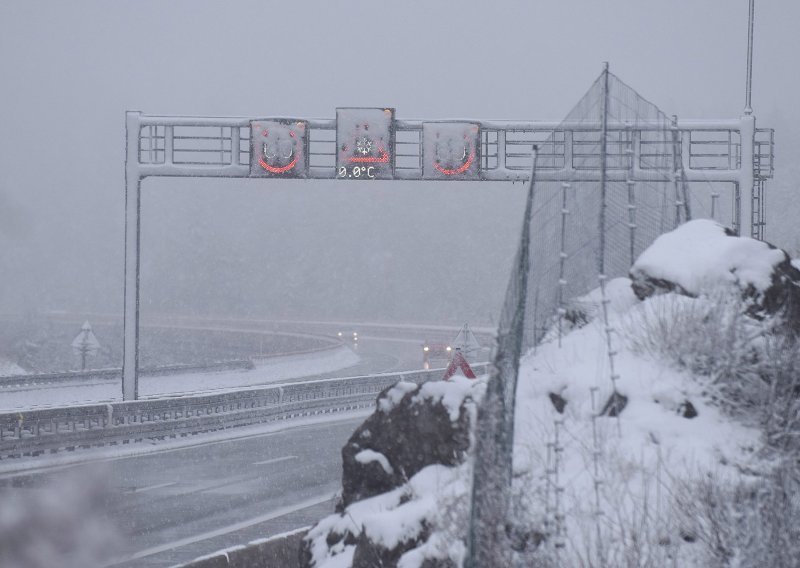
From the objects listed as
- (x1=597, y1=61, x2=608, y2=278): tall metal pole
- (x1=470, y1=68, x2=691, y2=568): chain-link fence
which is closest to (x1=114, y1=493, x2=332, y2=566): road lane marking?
(x1=470, y1=68, x2=691, y2=568): chain-link fence

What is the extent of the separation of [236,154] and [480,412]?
61.7 feet

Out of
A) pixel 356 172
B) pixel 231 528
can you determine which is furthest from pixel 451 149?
pixel 231 528

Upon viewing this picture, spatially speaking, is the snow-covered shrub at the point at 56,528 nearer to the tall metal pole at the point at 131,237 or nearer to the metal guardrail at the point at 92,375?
the tall metal pole at the point at 131,237

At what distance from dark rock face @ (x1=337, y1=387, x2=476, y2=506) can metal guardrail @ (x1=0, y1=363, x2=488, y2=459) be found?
12.9 metres

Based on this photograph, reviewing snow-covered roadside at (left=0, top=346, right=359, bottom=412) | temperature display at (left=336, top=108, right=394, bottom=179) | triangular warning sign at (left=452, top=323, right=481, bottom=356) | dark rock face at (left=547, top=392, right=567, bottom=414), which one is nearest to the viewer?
dark rock face at (left=547, top=392, right=567, bottom=414)

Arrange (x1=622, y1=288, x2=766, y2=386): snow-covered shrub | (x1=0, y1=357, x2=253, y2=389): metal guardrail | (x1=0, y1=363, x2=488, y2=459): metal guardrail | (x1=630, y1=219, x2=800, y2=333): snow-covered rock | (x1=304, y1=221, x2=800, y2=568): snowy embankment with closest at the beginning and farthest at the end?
(x1=304, y1=221, x2=800, y2=568): snowy embankment
(x1=622, y1=288, x2=766, y2=386): snow-covered shrub
(x1=630, y1=219, x2=800, y2=333): snow-covered rock
(x1=0, y1=363, x2=488, y2=459): metal guardrail
(x1=0, y1=357, x2=253, y2=389): metal guardrail

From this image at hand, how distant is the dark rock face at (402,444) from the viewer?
661cm

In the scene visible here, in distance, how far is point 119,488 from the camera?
51.1 ft

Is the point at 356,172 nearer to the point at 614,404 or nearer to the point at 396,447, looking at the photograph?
the point at 396,447

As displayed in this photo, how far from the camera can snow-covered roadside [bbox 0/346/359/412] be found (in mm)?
29094

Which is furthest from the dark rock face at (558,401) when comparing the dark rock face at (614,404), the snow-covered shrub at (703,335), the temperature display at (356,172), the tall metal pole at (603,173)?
the temperature display at (356,172)

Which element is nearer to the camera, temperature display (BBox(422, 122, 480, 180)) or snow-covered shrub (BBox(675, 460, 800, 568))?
snow-covered shrub (BBox(675, 460, 800, 568))

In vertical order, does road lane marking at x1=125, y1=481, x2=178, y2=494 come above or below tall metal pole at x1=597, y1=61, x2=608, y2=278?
below

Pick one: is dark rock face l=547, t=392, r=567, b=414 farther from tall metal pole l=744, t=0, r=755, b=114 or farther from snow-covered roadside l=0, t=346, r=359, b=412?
tall metal pole l=744, t=0, r=755, b=114
